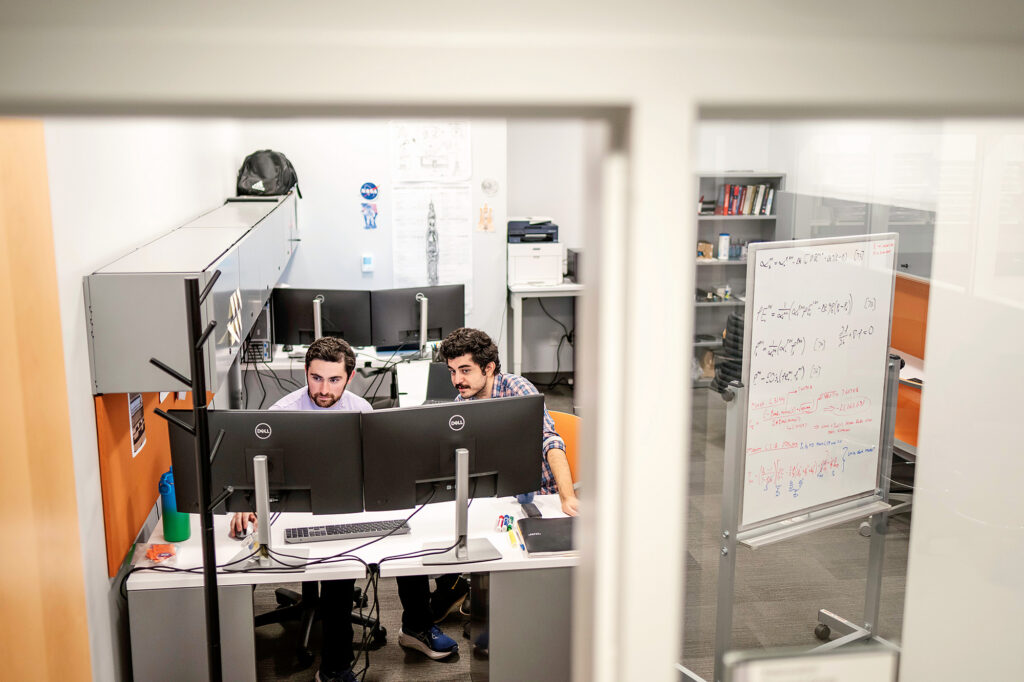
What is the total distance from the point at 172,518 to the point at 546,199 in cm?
510

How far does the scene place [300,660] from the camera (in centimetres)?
350

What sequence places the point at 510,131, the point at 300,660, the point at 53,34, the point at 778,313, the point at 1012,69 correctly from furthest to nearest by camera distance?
the point at 510,131
the point at 300,660
the point at 778,313
the point at 1012,69
the point at 53,34

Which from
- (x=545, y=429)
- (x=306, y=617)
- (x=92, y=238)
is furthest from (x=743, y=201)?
(x=306, y=617)

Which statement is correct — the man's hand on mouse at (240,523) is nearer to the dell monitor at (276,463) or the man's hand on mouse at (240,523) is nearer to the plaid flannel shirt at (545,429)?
the dell monitor at (276,463)

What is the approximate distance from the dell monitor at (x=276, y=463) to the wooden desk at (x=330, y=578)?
157 mm

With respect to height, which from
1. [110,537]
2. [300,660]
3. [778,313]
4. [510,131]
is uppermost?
[510,131]

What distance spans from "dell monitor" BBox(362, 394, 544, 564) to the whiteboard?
80 centimetres

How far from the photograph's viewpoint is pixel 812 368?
9.44 ft

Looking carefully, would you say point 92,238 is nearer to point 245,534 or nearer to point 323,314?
point 245,534

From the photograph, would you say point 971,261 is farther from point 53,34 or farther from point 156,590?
point 156,590

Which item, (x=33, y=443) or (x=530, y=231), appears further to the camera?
(x=530, y=231)

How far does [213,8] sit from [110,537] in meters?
2.56

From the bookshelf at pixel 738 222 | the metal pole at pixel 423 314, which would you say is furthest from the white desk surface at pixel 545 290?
the bookshelf at pixel 738 222

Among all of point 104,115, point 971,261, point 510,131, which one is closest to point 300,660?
point 971,261
